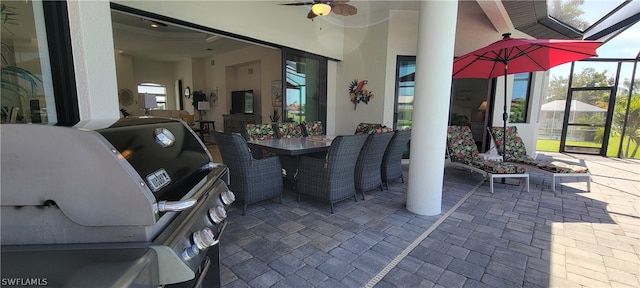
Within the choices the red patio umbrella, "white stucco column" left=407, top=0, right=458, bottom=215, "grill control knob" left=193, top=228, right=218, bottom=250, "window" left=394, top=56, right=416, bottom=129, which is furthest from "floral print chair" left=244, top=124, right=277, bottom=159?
"grill control knob" left=193, top=228, right=218, bottom=250

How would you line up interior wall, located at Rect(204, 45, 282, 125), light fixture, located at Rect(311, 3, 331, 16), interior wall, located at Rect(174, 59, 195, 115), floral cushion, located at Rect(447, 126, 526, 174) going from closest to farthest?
1. light fixture, located at Rect(311, 3, 331, 16)
2. floral cushion, located at Rect(447, 126, 526, 174)
3. interior wall, located at Rect(204, 45, 282, 125)
4. interior wall, located at Rect(174, 59, 195, 115)

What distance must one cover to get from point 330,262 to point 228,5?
3.82m

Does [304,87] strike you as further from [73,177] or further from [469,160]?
[73,177]

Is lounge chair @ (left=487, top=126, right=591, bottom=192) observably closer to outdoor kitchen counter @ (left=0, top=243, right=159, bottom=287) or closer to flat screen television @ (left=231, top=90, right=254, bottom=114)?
outdoor kitchen counter @ (left=0, top=243, right=159, bottom=287)

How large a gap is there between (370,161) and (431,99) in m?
1.06

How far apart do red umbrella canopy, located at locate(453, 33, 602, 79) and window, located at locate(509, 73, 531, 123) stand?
1.92 m

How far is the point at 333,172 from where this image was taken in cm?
296

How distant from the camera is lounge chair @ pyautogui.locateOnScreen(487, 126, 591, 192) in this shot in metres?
3.99

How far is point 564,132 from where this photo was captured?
7.45m

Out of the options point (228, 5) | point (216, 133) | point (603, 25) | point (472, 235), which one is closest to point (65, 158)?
point (216, 133)

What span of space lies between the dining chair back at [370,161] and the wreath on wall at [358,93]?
2587 mm

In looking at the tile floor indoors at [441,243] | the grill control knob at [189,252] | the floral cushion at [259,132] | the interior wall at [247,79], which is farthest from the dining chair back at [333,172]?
the interior wall at [247,79]

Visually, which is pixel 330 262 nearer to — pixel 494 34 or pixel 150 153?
pixel 150 153

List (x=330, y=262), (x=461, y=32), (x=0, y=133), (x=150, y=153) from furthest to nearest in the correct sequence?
(x=461, y=32)
(x=330, y=262)
(x=150, y=153)
(x=0, y=133)
